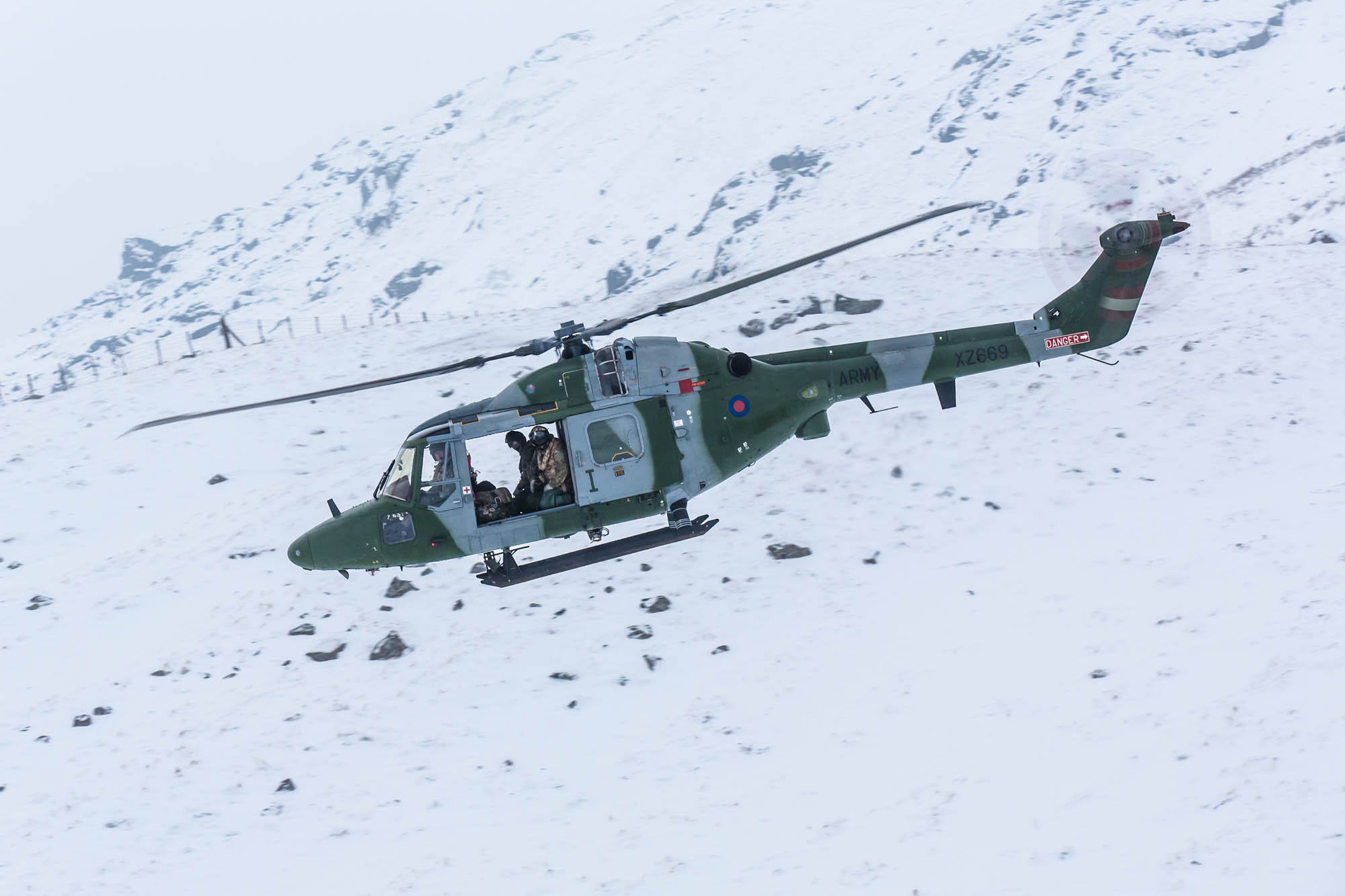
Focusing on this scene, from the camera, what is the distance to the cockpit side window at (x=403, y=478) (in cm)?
1326

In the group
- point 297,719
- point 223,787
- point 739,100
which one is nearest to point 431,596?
point 297,719

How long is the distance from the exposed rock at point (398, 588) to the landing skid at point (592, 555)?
706 cm

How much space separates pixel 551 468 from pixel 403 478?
6.73ft

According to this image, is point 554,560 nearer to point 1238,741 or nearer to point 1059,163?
point 1238,741

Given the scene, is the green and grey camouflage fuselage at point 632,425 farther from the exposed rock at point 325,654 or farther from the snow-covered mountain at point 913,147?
the snow-covered mountain at point 913,147

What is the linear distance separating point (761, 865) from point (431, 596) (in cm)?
866

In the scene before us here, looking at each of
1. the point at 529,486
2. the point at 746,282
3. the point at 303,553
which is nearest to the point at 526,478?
the point at 529,486

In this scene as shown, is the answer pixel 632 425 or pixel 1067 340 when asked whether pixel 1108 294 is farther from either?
pixel 632 425

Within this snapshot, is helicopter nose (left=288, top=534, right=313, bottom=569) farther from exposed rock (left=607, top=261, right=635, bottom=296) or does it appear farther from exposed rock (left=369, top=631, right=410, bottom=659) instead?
exposed rock (left=607, top=261, right=635, bottom=296)

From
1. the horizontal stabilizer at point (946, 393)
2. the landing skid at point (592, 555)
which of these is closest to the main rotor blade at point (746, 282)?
the landing skid at point (592, 555)

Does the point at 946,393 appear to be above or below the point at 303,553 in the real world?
above

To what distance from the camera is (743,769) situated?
15750mm

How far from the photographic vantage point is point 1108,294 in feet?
49.0

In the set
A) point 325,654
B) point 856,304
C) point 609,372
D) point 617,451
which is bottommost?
point 325,654
